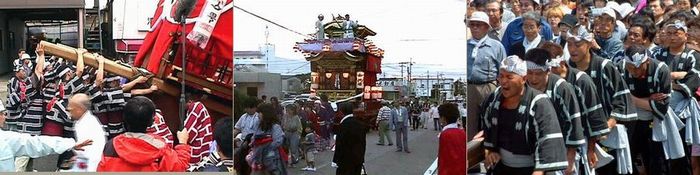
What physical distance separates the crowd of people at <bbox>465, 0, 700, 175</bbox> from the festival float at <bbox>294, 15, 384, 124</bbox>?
1.85ft

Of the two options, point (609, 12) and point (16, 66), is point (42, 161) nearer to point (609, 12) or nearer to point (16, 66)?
point (16, 66)

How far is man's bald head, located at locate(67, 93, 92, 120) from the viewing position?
15.3ft

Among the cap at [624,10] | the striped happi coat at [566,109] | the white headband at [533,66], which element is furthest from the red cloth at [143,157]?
the cap at [624,10]

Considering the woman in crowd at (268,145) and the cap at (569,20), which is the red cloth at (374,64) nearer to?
the woman in crowd at (268,145)

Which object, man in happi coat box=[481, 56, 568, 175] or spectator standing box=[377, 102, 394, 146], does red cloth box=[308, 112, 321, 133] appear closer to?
spectator standing box=[377, 102, 394, 146]

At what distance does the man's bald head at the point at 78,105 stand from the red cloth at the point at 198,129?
62cm

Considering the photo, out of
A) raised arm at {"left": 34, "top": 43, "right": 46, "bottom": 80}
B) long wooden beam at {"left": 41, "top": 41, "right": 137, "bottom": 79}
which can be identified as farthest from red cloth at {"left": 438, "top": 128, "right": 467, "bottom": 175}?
raised arm at {"left": 34, "top": 43, "right": 46, "bottom": 80}

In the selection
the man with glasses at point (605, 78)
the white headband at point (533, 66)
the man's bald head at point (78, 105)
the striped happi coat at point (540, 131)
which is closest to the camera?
the striped happi coat at point (540, 131)

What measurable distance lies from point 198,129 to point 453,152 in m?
1.56

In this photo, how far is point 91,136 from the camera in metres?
4.64

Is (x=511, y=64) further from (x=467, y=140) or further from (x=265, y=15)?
(x=265, y=15)

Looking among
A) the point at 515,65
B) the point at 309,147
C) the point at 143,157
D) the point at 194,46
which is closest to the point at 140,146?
the point at 143,157

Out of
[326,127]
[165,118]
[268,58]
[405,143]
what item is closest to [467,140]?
[405,143]

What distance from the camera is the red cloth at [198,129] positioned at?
184 inches
